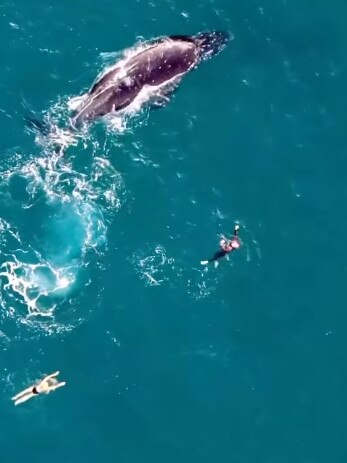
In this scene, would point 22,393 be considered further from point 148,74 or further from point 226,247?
point 148,74

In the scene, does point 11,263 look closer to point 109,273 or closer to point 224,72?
point 109,273

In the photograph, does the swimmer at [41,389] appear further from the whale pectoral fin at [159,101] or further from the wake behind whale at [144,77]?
the whale pectoral fin at [159,101]

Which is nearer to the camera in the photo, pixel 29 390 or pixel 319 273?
pixel 29 390

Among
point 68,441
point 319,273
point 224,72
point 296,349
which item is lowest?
point 68,441

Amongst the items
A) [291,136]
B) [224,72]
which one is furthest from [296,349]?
[224,72]

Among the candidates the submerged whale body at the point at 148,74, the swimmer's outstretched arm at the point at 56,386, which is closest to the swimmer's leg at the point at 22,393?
the swimmer's outstretched arm at the point at 56,386

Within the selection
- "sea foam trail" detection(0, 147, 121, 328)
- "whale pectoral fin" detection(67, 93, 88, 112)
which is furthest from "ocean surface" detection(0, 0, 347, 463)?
"whale pectoral fin" detection(67, 93, 88, 112)

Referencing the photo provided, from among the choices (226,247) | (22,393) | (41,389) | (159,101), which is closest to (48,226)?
(41,389)
